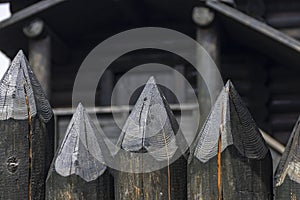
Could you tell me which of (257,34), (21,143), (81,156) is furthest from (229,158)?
(257,34)

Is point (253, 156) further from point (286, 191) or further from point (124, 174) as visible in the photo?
point (124, 174)

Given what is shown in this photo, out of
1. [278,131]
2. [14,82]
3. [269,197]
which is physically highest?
[278,131]

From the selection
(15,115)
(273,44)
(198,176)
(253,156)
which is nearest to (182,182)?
(198,176)

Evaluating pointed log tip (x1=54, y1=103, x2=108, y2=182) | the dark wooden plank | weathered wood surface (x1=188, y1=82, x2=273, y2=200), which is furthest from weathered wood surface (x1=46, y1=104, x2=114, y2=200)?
Result: the dark wooden plank

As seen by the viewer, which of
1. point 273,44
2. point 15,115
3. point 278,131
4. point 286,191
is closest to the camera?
point 286,191

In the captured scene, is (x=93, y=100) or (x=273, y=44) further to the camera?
(x=93, y=100)

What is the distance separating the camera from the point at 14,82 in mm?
2014

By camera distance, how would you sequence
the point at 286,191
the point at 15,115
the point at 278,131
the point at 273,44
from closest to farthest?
1. the point at 286,191
2. the point at 15,115
3. the point at 273,44
4. the point at 278,131

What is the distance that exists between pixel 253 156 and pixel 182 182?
0.22 meters

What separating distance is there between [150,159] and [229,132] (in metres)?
0.24

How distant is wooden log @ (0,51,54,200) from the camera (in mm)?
1980

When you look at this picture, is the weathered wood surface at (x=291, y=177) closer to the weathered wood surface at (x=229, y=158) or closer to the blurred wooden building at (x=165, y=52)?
the weathered wood surface at (x=229, y=158)

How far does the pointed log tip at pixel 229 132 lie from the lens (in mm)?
1862

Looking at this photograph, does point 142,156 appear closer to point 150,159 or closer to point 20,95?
point 150,159
